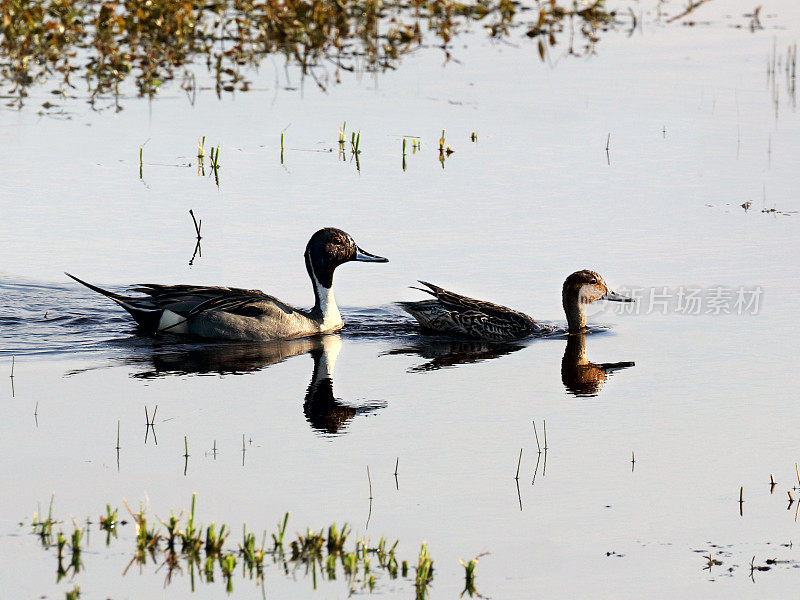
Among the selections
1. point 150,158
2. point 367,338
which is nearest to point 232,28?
point 150,158

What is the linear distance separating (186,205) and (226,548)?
7.47 meters

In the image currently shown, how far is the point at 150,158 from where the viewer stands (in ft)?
49.1

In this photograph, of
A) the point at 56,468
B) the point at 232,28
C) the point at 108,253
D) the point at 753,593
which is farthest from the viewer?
the point at 232,28

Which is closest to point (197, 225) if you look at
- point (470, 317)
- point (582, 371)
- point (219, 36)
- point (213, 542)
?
point (470, 317)

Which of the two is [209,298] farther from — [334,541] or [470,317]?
[334,541]

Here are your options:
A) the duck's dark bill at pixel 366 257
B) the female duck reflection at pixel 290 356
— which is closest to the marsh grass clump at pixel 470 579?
the female duck reflection at pixel 290 356

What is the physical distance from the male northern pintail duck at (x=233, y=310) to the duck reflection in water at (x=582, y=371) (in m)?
1.85

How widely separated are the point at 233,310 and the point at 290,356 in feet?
2.13

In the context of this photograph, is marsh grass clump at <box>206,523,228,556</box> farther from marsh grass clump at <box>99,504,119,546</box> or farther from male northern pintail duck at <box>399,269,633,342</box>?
male northern pintail duck at <box>399,269,633,342</box>

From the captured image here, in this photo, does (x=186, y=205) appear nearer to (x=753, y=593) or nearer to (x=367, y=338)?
(x=367, y=338)

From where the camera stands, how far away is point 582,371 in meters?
10.1

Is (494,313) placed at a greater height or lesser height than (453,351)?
greater

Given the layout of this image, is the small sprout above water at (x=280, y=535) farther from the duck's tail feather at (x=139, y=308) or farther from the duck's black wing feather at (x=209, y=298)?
the duck's tail feather at (x=139, y=308)

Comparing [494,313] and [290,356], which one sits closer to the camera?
[290,356]
